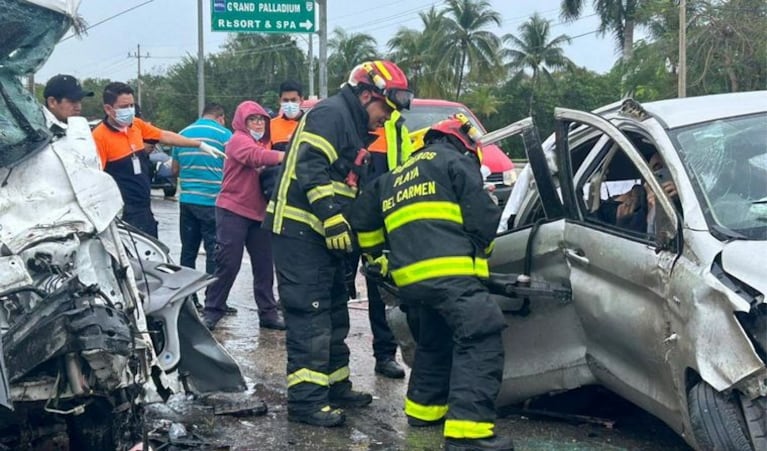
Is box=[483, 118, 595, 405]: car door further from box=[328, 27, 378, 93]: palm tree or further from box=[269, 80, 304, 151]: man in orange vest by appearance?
box=[328, 27, 378, 93]: palm tree

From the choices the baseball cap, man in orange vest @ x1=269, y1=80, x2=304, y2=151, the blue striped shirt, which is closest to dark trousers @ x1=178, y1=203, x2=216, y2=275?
the blue striped shirt

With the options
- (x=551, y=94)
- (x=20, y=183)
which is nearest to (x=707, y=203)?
(x=20, y=183)

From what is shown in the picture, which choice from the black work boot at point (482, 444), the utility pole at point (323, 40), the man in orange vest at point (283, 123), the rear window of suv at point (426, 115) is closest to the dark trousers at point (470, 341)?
the black work boot at point (482, 444)

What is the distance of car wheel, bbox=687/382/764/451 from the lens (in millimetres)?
3527

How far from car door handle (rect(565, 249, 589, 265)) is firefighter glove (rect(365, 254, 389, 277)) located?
0.87 meters

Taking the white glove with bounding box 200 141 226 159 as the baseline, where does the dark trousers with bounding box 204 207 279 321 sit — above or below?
below

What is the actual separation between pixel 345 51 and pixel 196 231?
4937cm

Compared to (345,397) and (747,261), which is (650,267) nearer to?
(747,261)

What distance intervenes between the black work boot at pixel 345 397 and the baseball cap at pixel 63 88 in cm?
267

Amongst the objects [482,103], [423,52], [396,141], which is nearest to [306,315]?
[396,141]

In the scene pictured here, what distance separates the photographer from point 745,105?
14.7 feet

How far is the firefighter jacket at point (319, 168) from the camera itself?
4.94 m

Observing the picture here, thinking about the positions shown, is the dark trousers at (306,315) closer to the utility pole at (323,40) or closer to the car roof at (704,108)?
the car roof at (704,108)

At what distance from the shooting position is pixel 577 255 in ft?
14.8
